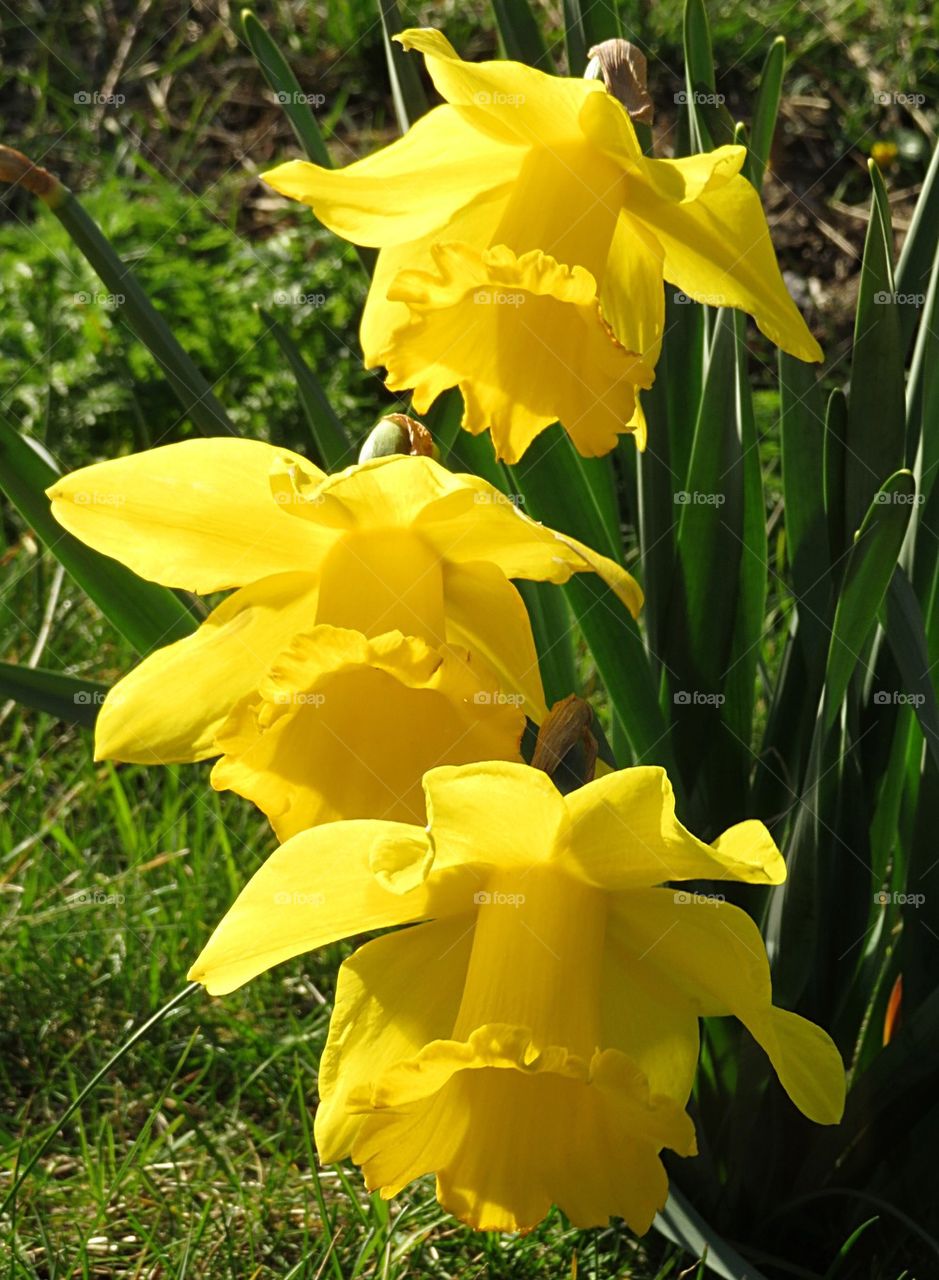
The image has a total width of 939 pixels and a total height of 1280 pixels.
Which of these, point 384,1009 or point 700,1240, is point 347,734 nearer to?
point 384,1009

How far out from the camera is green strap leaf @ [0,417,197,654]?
1.37m

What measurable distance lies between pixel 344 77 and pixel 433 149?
9.74ft

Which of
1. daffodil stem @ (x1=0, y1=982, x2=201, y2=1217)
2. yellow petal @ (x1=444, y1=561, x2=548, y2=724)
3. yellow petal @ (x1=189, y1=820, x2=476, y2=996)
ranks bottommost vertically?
daffodil stem @ (x1=0, y1=982, x2=201, y2=1217)

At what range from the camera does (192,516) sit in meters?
1.12

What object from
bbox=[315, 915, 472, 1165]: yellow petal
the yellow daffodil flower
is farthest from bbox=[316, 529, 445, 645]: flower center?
bbox=[315, 915, 472, 1165]: yellow petal

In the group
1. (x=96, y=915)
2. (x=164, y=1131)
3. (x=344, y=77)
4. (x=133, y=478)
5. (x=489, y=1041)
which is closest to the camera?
(x=489, y=1041)

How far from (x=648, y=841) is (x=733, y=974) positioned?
13 centimetres

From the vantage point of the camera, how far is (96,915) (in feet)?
6.47

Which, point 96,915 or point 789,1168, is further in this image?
point 96,915

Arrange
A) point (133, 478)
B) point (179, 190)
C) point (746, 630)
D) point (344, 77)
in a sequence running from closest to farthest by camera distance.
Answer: point (133, 478), point (746, 630), point (179, 190), point (344, 77)

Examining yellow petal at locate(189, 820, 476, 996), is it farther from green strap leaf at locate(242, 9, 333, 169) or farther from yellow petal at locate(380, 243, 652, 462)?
green strap leaf at locate(242, 9, 333, 169)

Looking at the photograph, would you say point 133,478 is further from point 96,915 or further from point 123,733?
A: point 96,915

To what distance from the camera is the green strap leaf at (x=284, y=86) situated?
1.49 meters

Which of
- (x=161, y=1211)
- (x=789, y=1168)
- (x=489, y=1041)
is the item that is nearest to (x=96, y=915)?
(x=161, y=1211)
